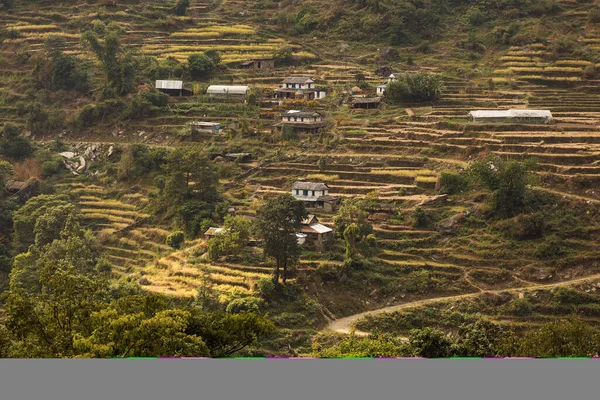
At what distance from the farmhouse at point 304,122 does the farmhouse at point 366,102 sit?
8.93 feet

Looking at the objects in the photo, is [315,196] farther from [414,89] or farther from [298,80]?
[298,80]

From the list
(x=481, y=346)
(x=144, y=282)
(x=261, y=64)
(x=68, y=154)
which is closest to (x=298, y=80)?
(x=261, y=64)

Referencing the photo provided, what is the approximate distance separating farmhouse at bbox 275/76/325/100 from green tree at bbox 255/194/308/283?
1533 centimetres

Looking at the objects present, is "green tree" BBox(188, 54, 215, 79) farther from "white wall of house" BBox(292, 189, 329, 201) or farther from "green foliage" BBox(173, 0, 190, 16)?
"white wall of house" BBox(292, 189, 329, 201)

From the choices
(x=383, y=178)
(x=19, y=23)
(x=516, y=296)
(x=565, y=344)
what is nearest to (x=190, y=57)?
(x=19, y=23)

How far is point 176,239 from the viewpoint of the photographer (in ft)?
127

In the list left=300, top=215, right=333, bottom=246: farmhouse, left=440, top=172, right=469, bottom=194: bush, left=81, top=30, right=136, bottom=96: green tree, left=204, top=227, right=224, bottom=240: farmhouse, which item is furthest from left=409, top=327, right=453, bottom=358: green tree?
left=81, top=30, right=136, bottom=96: green tree

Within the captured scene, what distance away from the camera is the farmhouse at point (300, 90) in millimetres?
49781

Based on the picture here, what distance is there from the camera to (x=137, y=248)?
40250mm

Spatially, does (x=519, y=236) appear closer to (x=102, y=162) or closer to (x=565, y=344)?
(x=565, y=344)

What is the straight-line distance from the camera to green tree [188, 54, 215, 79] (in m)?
52.4

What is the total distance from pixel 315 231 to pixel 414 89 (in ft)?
46.4

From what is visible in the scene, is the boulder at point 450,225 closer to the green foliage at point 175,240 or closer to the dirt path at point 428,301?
the dirt path at point 428,301

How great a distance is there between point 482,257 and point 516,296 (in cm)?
237
